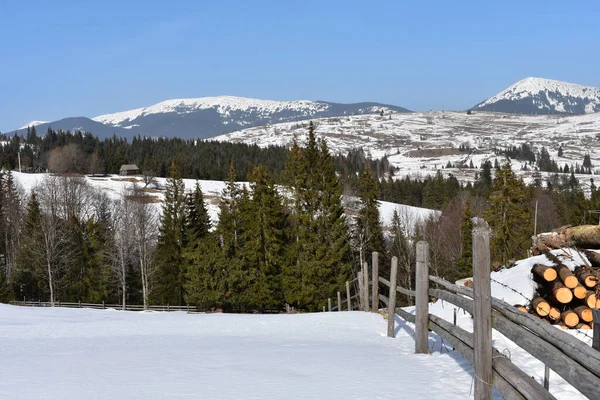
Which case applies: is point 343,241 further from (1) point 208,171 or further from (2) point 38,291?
(1) point 208,171

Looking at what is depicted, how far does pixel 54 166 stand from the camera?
120125 millimetres

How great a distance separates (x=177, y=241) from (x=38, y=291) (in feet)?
49.5

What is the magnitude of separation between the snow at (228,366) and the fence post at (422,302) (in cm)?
27

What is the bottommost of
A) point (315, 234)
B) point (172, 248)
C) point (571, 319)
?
point (172, 248)

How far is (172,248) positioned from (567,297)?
4038 cm

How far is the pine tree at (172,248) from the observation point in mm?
46938

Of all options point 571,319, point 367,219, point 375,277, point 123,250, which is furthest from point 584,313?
point 123,250

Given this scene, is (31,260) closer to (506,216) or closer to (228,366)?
(506,216)

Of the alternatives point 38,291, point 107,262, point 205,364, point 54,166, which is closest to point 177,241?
point 107,262

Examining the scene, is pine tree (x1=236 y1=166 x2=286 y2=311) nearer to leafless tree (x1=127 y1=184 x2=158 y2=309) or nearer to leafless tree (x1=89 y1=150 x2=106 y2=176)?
leafless tree (x1=127 y1=184 x2=158 y2=309)

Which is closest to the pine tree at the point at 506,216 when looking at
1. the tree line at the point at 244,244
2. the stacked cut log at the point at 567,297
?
the tree line at the point at 244,244

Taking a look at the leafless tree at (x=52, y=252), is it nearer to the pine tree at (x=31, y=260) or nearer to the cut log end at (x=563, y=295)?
the pine tree at (x=31, y=260)

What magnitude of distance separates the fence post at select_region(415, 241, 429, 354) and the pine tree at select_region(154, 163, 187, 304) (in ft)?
129

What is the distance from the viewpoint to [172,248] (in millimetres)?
48344
